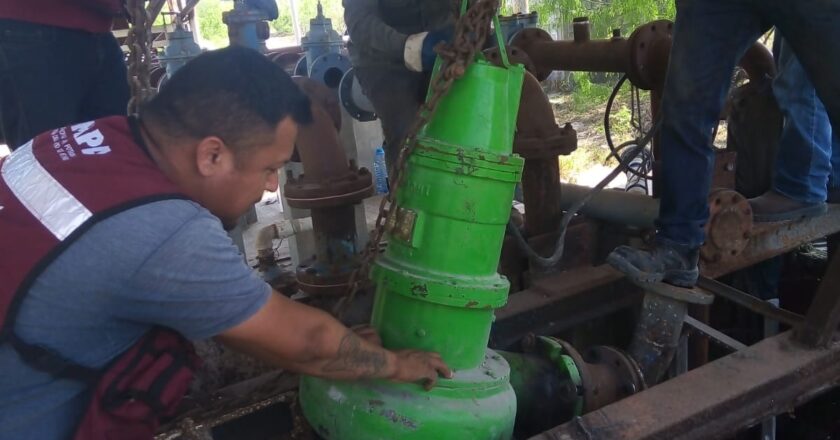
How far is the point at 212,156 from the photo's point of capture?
1401 millimetres

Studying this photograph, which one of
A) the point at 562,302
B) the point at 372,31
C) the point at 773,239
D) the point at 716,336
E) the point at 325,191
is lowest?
the point at 716,336

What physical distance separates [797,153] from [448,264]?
1.80 m

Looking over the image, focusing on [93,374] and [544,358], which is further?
[544,358]

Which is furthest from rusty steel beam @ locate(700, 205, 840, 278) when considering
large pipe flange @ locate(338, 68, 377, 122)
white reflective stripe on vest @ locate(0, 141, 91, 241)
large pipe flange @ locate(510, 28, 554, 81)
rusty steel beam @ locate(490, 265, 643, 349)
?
white reflective stripe on vest @ locate(0, 141, 91, 241)

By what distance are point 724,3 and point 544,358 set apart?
50.0 inches

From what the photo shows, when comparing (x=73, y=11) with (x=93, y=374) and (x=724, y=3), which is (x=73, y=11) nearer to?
(x=93, y=374)

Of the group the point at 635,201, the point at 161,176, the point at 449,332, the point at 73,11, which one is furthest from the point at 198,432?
the point at 635,201

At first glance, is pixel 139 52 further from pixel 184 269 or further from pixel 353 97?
pixel 353 97

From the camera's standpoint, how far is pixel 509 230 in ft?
9.24

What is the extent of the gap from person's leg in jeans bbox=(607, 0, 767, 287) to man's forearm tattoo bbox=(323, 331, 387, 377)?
3.66 feet

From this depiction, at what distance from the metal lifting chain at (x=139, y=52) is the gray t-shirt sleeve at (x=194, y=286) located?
482mm

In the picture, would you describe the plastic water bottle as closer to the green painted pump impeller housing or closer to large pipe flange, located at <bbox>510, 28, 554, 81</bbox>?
large pipe flange, located at <bbox>510, 28, 554, 81</bbox>

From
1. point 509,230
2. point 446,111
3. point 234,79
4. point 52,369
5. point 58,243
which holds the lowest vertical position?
point 509,230

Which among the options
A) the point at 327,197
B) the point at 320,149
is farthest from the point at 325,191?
the point at 320,149
